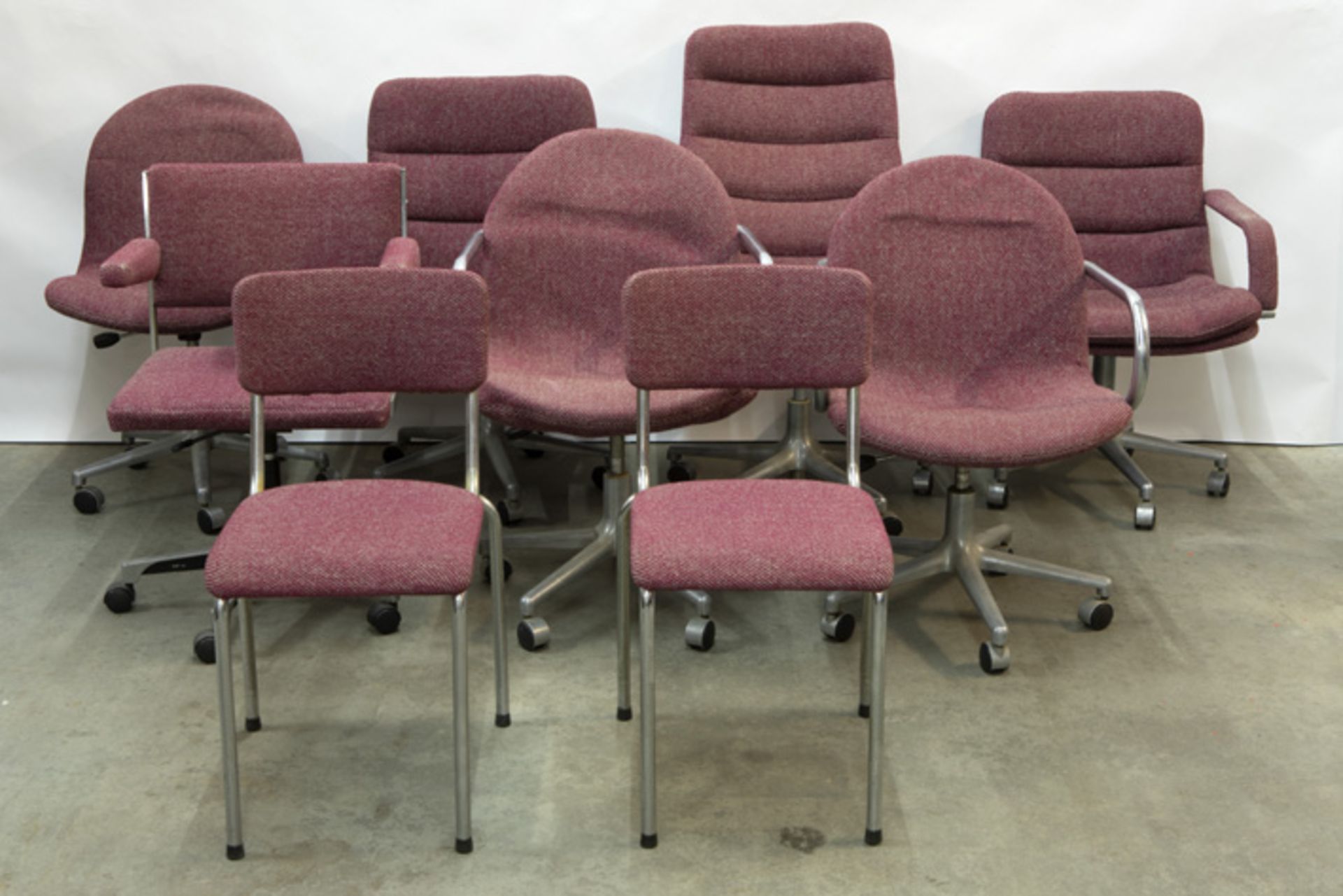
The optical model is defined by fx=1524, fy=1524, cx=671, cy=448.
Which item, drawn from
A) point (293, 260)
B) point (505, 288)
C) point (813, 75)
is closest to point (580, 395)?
point (505, 288)

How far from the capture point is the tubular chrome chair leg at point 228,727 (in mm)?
2287

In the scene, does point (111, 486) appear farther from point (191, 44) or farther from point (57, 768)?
point (57, 768)

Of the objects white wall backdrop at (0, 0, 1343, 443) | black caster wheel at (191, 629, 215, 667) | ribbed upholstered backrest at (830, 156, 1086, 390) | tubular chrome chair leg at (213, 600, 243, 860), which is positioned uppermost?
white wall backdrop at (0, 0, 1343, 443)

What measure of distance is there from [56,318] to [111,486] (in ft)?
2.22

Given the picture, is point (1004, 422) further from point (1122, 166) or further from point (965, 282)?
point (1122, 166)

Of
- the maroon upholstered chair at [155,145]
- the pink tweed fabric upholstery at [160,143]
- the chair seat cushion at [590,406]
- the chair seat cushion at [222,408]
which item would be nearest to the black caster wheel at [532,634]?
the chair seat cushion at [590,406]

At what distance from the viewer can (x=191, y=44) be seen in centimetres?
427

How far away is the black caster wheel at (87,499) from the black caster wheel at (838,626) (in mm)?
1929

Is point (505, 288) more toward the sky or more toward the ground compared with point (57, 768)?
more toward the sky

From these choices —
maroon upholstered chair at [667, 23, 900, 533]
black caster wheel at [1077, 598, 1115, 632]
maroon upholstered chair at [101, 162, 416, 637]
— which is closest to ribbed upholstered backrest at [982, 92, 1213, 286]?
maroon upholstered chair at [667, 23, 900, 533]

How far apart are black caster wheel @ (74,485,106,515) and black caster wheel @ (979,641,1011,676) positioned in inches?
89.1

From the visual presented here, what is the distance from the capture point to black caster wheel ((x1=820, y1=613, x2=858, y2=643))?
10.2ft

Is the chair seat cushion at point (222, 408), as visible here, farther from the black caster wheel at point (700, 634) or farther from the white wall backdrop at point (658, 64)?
the white wall backdrop at point (658, 64)

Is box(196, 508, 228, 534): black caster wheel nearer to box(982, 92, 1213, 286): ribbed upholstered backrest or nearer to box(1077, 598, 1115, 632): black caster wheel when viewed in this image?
box(1077, 598, 1115, 632): black caster wheel
